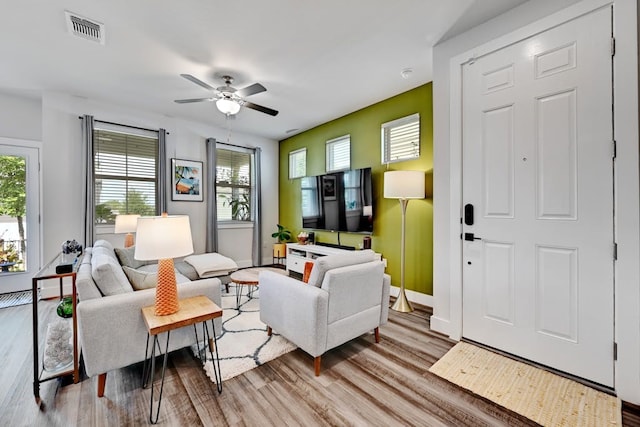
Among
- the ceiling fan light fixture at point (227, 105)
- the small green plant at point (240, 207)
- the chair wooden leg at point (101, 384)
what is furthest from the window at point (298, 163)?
the chair wooden leg at point (101, 384)

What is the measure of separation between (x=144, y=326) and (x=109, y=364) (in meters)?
0.27

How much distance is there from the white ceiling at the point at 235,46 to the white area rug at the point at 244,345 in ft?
8.97

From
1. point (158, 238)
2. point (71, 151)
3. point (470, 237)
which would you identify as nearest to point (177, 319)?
point (158, 238)

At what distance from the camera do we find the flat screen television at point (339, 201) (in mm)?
4055

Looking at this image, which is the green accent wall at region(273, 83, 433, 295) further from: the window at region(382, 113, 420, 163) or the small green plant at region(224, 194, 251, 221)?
the small green plant at region(224, 194, 251, 221)

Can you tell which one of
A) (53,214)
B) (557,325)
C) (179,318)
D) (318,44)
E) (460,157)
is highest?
(318,44)

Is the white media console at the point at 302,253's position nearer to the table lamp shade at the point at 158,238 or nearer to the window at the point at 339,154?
the window at the point at 339,154

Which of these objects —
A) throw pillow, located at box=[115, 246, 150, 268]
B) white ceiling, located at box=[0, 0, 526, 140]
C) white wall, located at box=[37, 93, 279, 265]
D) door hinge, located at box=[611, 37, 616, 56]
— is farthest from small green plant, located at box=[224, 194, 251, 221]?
door hinge, located at box=[611, 37, 616, 56]

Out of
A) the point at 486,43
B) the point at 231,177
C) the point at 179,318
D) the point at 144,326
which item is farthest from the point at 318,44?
the point at 231,177

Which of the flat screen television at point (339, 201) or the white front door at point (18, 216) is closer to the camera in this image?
the white front door at point (18, 216)

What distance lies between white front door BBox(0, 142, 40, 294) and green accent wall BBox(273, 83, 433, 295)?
162 inches

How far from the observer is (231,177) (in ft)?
18.0

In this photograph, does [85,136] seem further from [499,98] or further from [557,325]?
[557,325]

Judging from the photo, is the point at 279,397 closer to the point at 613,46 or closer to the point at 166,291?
the point at 166,291
